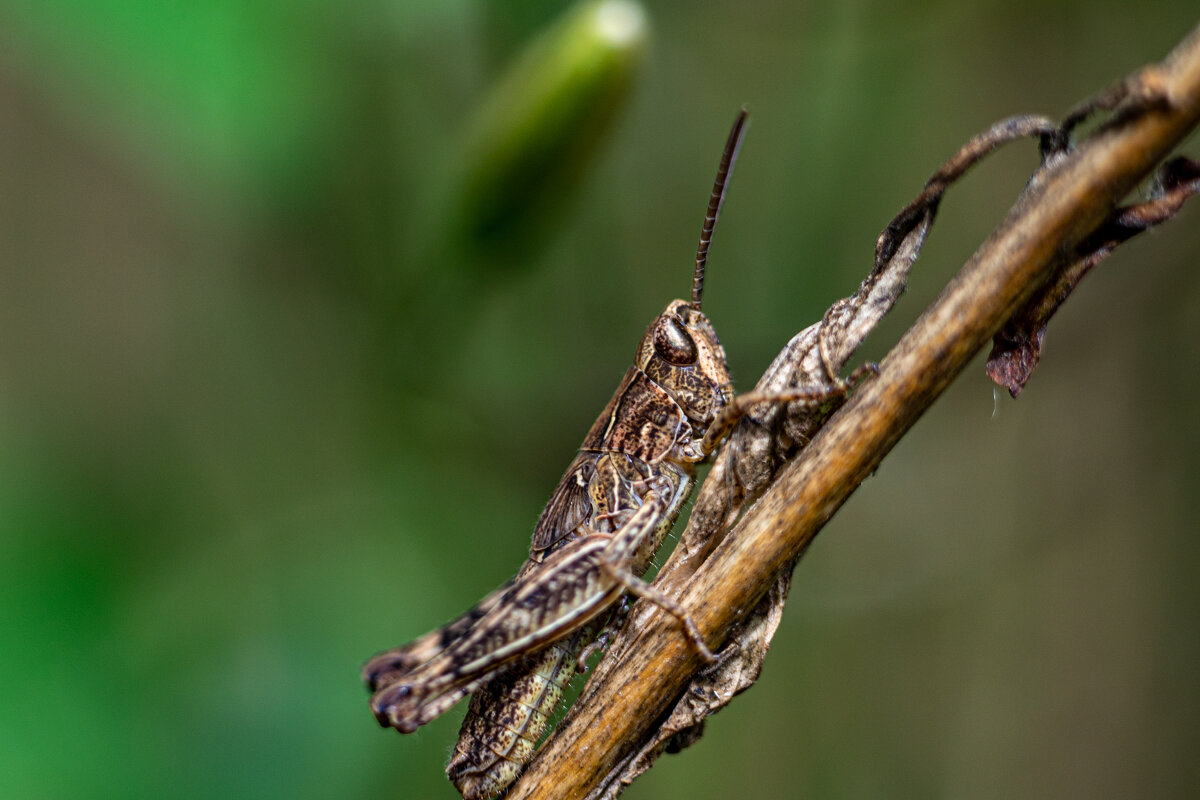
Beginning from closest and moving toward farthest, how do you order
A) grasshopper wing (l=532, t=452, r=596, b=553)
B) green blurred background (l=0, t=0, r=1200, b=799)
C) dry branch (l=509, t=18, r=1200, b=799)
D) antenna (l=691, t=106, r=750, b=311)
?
dry branch (l=509, t=18, r=1200, b=799) < green blurred background (l=0, t=0, r=1200, b=799) < antenna (l=691, t=106, r=750, b=311) < grasshopper wing (l=532, t=452, r=596, b=553)

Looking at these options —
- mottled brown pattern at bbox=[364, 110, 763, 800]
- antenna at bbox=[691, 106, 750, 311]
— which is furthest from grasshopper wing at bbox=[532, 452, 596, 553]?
antenna at bbox=[691, 106, 750, 311]

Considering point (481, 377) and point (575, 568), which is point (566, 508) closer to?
point (575, 568)

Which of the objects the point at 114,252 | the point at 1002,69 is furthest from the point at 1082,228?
the point at 114,252

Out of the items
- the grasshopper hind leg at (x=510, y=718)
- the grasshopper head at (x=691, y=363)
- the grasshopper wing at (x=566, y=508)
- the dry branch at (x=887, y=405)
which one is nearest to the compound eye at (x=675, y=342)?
the grasshopper head at (x=691, y=363)

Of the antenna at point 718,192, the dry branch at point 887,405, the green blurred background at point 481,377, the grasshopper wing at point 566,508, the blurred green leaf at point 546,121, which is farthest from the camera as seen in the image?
the grasshopper wing at point 566,508

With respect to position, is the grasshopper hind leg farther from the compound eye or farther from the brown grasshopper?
the compound eye

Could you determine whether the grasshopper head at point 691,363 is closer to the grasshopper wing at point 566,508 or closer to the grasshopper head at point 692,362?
the grasshopper head at point 692,362
